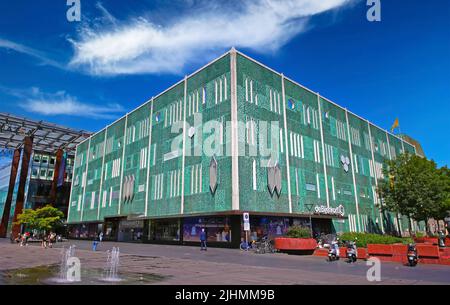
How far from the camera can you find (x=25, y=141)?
6238 cm

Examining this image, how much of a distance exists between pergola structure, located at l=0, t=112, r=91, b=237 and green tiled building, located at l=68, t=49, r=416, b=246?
1186 centimetres

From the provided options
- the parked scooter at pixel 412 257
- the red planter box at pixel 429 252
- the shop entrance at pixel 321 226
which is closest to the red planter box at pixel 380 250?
the red planter box at pixel 429 252

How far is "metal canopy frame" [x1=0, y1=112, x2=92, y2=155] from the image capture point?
179ft

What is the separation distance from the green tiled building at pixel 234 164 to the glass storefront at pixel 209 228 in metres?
0.11

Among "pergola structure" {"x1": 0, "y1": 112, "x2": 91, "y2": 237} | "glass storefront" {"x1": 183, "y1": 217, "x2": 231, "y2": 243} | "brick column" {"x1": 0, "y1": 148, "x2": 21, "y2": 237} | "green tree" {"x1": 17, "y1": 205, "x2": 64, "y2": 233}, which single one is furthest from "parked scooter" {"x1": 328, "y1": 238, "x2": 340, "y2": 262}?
"brick column" {"x1": 0, "y1": 148, "x2": 21, "y2": 237}

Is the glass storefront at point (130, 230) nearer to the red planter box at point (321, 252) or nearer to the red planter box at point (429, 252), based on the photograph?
the red planter box at point (321, 252)

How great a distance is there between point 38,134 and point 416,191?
65507 millimetres

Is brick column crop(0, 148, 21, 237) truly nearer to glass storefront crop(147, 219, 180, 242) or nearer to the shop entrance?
glass storefront crop(147, 219, 180, 242)

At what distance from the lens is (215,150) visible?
34500 millimetres

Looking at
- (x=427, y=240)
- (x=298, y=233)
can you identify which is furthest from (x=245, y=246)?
(x=427, y=240)

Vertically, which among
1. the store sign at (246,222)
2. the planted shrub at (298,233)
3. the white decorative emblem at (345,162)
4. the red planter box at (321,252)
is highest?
the white decorative emblem at (345,162)

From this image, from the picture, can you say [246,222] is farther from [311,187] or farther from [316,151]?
[316,151]

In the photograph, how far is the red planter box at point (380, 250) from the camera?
20094 mm
